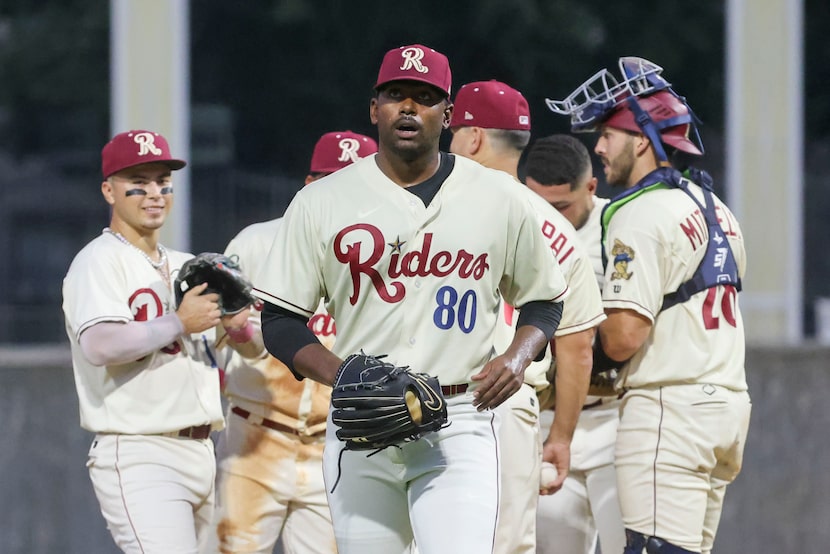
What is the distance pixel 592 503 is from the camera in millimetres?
6242

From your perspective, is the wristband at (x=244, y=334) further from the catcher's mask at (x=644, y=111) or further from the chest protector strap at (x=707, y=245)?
the catcher's mask at (x=644, y=111)

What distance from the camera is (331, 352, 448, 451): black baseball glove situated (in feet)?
13.7

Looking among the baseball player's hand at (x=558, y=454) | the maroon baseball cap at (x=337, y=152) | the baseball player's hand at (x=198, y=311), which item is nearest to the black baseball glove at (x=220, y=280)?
the baseball player's hand at (x=198, y=311)

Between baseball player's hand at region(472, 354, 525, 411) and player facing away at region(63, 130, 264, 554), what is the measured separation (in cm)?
141

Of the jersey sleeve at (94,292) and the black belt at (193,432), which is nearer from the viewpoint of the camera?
the jersey sleeve at (94,292)

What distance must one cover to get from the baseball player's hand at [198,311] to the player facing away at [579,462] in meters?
1.55

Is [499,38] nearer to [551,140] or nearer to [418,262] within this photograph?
[551,140]

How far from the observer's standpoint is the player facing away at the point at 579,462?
6.21 metres

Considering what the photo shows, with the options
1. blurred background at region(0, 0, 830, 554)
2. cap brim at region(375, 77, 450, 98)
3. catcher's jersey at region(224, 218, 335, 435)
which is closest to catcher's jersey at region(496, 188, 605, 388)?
catcher's jersey at region(224, 218, 335, 435)

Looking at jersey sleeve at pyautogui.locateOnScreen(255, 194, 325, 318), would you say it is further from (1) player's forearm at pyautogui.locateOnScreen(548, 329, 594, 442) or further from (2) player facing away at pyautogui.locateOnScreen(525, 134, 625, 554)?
(2) player facing away at pyautogui.locateOnScreen(525, 134, 625, 554)

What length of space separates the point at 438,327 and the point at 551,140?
208 centimetres

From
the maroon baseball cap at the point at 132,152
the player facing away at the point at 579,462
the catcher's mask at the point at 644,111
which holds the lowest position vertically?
the player facing away at the point at 579,462

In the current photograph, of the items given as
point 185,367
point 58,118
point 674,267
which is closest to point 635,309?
point 674,267

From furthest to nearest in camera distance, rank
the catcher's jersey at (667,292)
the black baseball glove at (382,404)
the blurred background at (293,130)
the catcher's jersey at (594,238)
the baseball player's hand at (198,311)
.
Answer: the blurred background at (293,130) < the catcher's jersey at (594,238) < the catcher's jersey at (667,292) < the baseball player's hand at (198,311) < the black baseball glove at (382,404)
